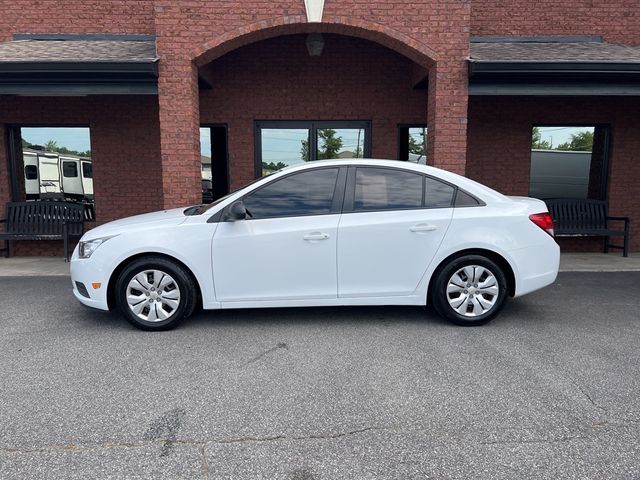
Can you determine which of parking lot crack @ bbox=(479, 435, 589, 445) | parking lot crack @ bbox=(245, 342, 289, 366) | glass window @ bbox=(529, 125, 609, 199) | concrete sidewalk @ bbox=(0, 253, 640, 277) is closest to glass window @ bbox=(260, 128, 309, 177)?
concrete sidewalk @ bbox=(0, 253, 640, 277)

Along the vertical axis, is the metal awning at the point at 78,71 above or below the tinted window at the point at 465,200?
above

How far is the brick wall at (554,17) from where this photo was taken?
927cm

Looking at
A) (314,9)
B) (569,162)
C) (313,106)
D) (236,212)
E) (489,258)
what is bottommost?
(489,258)

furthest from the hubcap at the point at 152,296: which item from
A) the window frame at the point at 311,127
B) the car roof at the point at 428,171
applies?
the window frame at the point at 311,127

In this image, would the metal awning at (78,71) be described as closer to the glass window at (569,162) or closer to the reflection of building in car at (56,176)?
the reflection of building in car at (56,176)

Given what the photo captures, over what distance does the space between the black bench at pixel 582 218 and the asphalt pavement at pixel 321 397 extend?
422cm

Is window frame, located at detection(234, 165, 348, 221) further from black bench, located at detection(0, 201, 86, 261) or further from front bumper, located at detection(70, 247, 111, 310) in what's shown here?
black bench, located at detection(0, 201, 86, 261)

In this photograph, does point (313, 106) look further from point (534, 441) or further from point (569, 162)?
point (534, 441)

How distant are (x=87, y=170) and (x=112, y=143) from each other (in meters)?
0.80

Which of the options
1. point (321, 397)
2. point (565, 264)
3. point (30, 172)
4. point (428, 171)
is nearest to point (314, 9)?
point (428, 171)

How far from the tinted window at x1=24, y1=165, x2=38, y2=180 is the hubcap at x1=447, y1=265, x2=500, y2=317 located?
28.9 feet

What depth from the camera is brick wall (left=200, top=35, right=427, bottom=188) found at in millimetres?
9508

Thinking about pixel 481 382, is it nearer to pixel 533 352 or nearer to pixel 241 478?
pixel 533 352

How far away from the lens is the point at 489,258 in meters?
5.08
